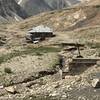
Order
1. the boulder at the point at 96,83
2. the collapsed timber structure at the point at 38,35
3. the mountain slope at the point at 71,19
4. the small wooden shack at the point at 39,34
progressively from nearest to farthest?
the boulder at the point at 96,83
the collapsed timber structure at the point at 38,35
the small wooden shack at the point at 39,34
the mountain slope at the point at 71,19

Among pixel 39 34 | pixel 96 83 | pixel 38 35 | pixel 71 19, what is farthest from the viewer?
pixel 71 19

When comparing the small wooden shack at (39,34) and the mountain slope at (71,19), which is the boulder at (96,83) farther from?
the mountain slope at (71,19)

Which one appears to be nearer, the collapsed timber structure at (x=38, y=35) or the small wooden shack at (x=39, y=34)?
the collapsed timber structure at (x=38, y=35)

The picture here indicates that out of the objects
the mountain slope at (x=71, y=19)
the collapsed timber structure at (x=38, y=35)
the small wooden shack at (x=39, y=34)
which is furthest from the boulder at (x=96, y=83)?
the mountain slope at (x=71, y=19)

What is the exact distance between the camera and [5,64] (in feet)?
230

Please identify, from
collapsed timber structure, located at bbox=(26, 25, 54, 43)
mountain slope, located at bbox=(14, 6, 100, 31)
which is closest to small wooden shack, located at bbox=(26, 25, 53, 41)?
collapsed timber structure, located at bbox=(26, 25, 54, 43)

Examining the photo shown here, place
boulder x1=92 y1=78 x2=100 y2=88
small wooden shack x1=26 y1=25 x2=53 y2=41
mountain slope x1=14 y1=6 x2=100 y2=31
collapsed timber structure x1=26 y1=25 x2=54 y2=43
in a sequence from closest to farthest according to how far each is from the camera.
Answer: boulder x1=92 y1=78 x2=100 y2=88, collapsed timber structure x1=26 y1=25 x2=54 y2=43, small wooden shack x1=26 y1=25 x2=53 y2=41, mountain slope x1=14 y1=6 x2=100 y2=31

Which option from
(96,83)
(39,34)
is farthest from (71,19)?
(96,83)

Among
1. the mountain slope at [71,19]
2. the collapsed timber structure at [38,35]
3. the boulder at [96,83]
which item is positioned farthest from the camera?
the mountain slope at [71,19]

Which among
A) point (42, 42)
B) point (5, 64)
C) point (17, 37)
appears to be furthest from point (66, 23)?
point (5, 64)

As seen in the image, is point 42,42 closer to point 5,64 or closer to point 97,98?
point 5,64

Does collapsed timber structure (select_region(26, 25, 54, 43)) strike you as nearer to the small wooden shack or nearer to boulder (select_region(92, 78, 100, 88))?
the small wooden shack

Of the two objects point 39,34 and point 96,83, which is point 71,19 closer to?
point 39,34

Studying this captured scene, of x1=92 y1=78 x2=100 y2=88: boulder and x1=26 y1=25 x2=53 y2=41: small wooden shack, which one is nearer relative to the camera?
x1=92 y1=78 x2=100 y2=88: boulder
